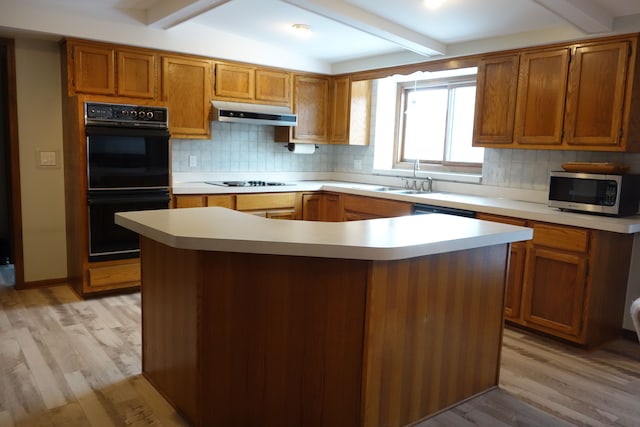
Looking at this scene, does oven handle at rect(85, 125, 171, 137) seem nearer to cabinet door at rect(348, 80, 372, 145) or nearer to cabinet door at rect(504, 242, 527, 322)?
cabinet door at rect(348, 80, 372, 145)

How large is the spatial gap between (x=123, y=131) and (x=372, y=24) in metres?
2.12

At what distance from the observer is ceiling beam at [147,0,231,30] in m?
3.44

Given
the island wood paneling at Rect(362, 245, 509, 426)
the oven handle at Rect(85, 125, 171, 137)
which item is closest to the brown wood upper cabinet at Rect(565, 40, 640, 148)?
the island wood paneling at Rect(362, 245, 509, 426)

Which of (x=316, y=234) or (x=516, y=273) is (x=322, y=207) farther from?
(x=316, y=234)

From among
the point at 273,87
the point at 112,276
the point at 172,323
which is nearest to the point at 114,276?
the point at 112,276

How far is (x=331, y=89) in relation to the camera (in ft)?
18.3

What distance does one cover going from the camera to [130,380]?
105 inches

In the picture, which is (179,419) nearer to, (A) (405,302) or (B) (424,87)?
(A) (405,302)

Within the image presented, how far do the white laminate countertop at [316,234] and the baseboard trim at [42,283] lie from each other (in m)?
2.33

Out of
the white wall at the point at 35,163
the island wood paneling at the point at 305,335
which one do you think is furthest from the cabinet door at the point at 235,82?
the island wood paneling at the point at 305,335

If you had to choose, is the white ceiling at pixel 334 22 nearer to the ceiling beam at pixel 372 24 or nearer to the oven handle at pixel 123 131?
the ceiling beam at pixel 372 24

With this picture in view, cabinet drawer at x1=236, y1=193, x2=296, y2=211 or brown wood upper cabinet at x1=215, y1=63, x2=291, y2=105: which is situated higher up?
brown wood upper cabinet at x1=215, y1=63, x2=291, y2=105

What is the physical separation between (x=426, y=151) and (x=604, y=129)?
6.79ft

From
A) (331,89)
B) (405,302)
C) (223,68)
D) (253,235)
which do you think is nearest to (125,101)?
(223,68)
